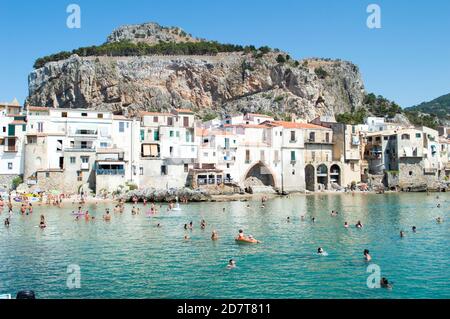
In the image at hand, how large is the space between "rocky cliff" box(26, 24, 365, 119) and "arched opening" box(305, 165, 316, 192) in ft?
120

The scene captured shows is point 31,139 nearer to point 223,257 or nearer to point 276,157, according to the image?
point 276,157

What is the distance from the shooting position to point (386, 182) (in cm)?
8725

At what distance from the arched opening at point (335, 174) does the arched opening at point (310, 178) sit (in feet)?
13.3

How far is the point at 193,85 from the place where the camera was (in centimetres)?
12506

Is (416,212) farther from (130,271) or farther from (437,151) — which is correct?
(437,151)

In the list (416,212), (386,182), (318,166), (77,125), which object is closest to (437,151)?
(386,182)

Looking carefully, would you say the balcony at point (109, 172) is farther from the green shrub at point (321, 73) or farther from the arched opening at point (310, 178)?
the green shrub at point (321, 73)

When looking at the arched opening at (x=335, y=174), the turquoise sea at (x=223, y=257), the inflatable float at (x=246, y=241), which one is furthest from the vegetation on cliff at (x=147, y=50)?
the inflatable float at (x=246, y=241)

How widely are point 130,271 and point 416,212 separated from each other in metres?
36.4

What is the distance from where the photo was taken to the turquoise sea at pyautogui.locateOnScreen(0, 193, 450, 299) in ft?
62.4

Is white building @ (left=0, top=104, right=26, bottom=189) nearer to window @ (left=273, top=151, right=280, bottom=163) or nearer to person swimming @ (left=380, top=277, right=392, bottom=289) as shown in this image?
window @ (left=273, top=151, right=280, bottom=163)

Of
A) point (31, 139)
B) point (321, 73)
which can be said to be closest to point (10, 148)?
point (31, 139)

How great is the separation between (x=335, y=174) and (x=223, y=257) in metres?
61.2

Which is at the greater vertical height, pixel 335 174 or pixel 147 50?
pixel 147 50
